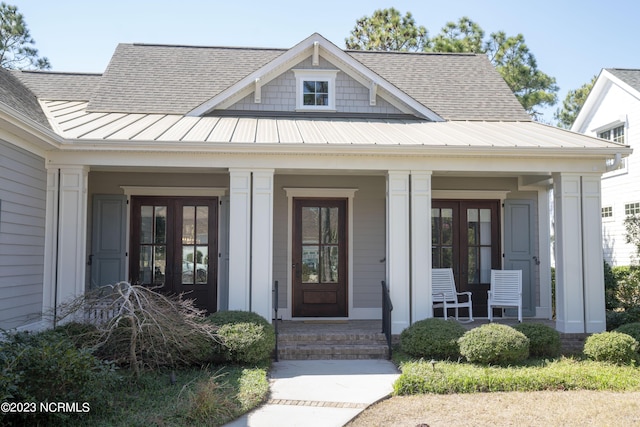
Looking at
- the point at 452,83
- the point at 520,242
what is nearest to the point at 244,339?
the point at 520,242

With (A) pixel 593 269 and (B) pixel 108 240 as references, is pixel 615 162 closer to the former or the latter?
(A) pixel 593 269

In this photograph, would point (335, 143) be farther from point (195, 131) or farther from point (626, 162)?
point (626, 162)

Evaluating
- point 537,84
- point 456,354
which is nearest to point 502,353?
point 456,354

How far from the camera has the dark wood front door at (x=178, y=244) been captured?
10461mm

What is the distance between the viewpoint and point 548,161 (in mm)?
8758

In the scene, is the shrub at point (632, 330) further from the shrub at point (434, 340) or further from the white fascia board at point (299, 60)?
the white fascia board at point (299, 60)

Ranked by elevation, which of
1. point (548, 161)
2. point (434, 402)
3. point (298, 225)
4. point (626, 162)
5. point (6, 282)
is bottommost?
point (434, 402)

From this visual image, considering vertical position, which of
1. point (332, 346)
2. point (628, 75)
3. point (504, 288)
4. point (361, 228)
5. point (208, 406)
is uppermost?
point (628, 75)

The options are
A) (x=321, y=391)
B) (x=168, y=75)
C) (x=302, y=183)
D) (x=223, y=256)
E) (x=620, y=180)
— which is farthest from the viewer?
(x=620, y=180)

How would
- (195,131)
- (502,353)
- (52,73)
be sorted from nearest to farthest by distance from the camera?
1. (502,353)
2. (195,131)
3. (52,73)

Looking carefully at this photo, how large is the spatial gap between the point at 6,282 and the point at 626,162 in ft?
50.5

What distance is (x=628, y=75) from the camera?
16.3 metres

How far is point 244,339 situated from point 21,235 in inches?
127

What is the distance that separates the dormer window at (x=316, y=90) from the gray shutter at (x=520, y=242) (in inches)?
156
